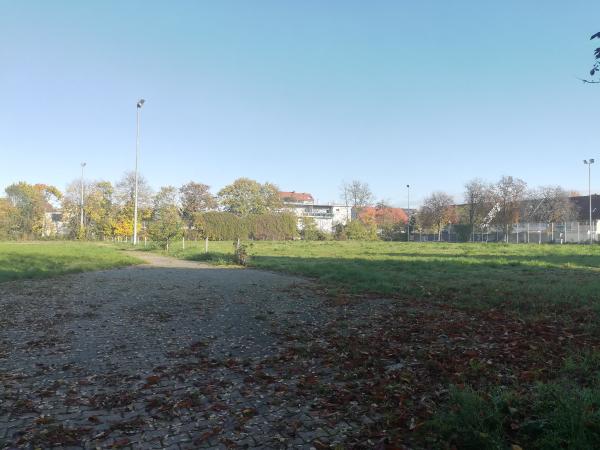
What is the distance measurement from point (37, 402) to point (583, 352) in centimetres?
549

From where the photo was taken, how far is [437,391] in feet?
12.7

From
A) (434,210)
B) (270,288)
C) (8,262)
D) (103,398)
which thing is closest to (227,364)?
(103,398)

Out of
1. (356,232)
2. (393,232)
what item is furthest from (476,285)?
(393,232)

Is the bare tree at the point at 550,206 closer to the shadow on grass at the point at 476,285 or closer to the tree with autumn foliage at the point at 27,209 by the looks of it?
the shadow on grass at the point at 476,285

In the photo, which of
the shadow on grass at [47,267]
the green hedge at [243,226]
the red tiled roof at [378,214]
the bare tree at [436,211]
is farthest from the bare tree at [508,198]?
the shadow on grass at [47,267]

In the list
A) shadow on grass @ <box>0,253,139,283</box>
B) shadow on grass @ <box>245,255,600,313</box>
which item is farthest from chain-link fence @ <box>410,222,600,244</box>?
shadow on grass @ <box>0,253,139,283</box>

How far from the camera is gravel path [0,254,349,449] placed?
127 inches

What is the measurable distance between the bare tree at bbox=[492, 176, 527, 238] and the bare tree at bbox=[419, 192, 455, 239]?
7.77 meters

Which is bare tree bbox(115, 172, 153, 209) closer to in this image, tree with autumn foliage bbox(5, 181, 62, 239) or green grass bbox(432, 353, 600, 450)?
tree with autumn foliage bbox(5, 181, 62, 239)

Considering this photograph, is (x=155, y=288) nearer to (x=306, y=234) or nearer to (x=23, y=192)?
(x=306, y=234)

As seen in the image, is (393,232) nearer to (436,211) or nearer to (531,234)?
(436,211)

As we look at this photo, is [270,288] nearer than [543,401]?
No

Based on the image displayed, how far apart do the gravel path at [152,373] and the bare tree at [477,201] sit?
5127 cm

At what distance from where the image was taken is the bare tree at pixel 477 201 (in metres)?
55.1
